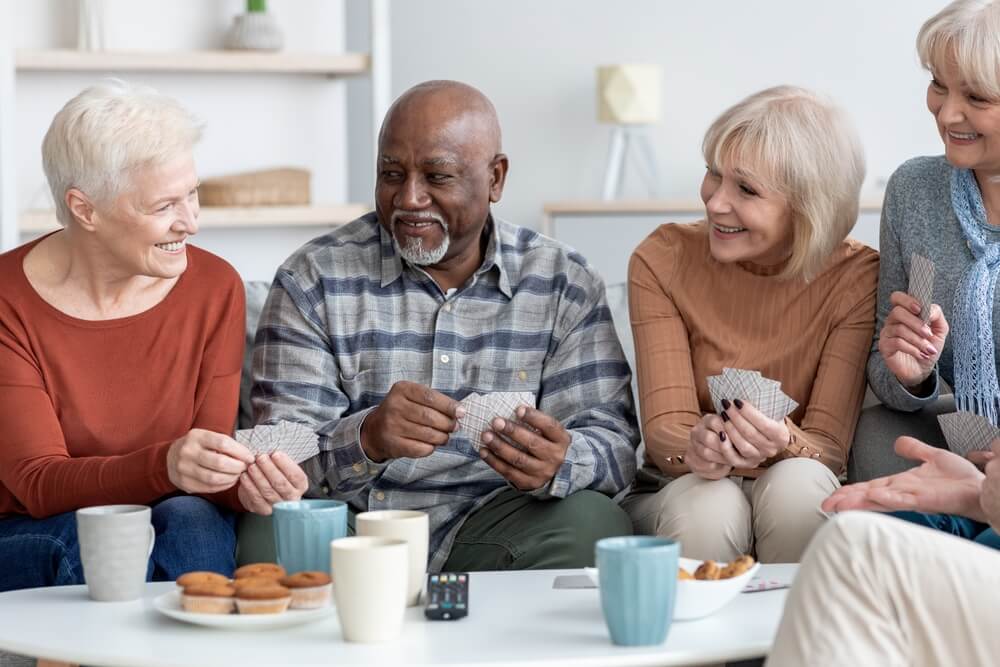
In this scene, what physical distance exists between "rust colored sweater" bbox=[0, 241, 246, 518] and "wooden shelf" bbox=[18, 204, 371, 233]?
175 cm

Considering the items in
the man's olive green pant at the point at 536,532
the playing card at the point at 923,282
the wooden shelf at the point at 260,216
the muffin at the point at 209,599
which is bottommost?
the man's olive green pant at the point at 536,532

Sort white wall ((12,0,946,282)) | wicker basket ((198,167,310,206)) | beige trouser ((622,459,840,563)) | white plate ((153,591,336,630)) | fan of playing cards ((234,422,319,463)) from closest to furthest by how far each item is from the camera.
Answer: white plate ((153,591,336,630)) → fan of playing cards ((234,422,319,463)) → beige trouser ((622,459,840,563)) → wicker basket ((198,167,310,206)) → white wall ((12,0,946,282))

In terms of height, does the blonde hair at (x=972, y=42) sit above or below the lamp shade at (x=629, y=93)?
above

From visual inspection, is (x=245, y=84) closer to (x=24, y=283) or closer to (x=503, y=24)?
(x=503, y=24)

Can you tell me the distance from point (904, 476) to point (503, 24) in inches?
169

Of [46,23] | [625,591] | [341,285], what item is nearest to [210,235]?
[46,23]

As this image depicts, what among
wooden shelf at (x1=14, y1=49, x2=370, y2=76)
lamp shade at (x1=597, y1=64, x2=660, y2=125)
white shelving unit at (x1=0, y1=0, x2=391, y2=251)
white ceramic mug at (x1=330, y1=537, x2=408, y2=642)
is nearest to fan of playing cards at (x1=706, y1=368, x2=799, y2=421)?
white ceramic mug at (x1=330, y1=537, x2=408, y2=642)

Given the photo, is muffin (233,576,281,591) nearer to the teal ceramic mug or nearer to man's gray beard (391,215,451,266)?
the teal ceramic mug

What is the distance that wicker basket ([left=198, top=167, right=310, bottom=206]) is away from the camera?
4383mm

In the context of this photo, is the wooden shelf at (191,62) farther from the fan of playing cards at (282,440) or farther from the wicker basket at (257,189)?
the fan of playing cards at (282,440)

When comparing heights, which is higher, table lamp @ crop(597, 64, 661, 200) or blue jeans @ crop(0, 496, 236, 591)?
table lamp @ crop(597, 64, 661, 200)

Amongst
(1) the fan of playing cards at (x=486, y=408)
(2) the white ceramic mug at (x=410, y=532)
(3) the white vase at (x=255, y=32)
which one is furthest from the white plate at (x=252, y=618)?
(3) the white vase at (x=255, y=32)

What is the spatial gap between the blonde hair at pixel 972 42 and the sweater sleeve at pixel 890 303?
31cm

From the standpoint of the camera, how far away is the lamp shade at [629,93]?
5.50 meters
